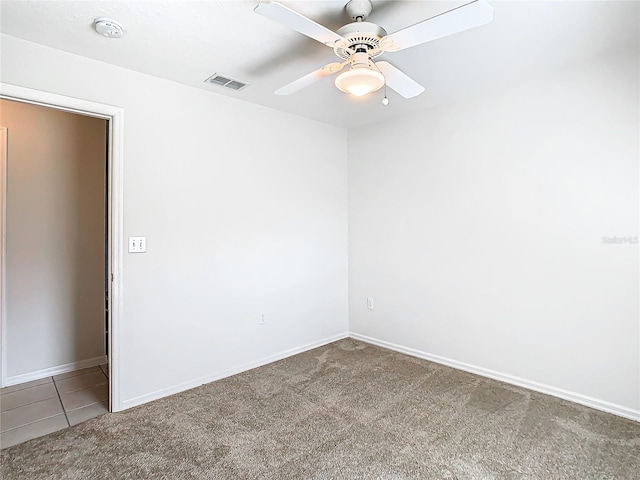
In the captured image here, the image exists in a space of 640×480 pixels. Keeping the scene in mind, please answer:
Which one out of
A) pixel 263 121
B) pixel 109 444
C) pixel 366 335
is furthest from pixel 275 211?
pixel 109 444

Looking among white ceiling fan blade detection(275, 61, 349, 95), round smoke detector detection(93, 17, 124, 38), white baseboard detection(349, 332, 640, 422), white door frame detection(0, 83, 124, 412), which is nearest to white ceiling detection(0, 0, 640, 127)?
round smoke detector detection(93, 17, 124, 38)

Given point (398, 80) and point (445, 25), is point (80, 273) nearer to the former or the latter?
point (398, 80)

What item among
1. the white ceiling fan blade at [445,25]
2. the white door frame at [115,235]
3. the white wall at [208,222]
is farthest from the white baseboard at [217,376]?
the white ceiling fan blade at [445,25]

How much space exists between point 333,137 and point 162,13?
7.64 feet

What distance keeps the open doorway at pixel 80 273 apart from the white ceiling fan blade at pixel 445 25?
194cm

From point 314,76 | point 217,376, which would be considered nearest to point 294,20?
point 314,76

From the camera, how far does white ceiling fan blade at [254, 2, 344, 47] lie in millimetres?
1400

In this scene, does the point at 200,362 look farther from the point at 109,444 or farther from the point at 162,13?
the point at 162,13

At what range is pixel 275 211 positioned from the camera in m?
3.48

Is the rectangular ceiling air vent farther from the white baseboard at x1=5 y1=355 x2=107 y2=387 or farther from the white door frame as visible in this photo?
the white baseboard at x1=5 y1=355 x2=107 y2=387

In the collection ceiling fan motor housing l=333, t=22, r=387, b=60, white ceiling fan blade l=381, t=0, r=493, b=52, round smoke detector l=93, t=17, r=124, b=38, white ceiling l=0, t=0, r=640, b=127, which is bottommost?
white ceiling fan blade l=381, t=0, r=493, b=52

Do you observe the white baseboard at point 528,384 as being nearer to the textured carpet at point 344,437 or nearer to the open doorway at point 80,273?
the textured carpet at point 344,437

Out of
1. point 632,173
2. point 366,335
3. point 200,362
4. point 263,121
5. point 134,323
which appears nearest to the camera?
point 632,173

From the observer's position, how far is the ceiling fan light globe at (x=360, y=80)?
1.85m
